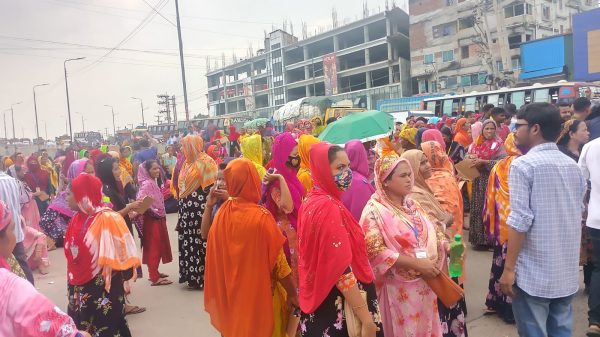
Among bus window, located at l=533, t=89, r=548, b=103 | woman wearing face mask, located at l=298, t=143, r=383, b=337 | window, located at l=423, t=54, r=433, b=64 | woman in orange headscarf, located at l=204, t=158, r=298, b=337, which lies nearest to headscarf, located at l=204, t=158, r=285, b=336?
woman in orange headscarf, located at l=204, t=158, r=298, b=337

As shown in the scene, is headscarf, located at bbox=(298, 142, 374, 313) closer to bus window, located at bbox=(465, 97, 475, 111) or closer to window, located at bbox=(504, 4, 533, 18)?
bus window, located at bbox=(465, 97, 475, 111)

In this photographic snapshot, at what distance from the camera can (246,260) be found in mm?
2844

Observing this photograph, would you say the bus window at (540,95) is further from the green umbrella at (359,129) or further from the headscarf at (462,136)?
the green umbrella at (359,129)

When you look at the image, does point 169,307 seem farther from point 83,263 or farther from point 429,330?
point 429,330

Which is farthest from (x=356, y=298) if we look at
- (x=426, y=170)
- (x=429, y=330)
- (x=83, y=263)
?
(x=83, y=263)

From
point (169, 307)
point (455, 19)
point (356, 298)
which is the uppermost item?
point (455, 19)

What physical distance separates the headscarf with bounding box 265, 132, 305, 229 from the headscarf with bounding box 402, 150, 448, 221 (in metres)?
0.90

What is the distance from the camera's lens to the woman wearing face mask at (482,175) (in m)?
6.22

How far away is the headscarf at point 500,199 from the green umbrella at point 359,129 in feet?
6.50

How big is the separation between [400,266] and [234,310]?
1.10 meters

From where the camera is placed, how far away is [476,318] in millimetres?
4266

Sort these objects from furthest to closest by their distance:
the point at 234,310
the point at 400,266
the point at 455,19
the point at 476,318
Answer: the point at 455,19
the point at 476,318
the point at 234,310
the point at 400,266

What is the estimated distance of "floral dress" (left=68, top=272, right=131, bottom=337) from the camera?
3494 millimetres

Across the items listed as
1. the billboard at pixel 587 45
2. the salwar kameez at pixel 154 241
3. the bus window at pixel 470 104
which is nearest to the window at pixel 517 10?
the billboard at pixel 587 45
